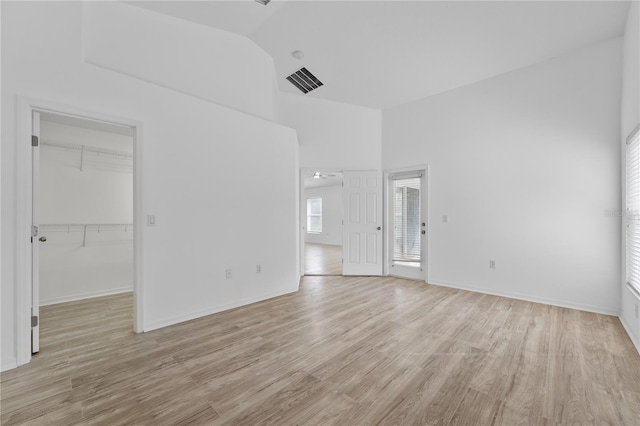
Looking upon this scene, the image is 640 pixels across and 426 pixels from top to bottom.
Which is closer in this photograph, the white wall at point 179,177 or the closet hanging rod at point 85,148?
the white wall at point 179,177

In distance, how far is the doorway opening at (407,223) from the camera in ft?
17.0

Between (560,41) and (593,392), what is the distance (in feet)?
12.9

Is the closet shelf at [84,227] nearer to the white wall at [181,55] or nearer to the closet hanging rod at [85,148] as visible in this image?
the closet hanging rod at [85,148]

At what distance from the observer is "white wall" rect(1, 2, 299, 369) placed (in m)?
2.27

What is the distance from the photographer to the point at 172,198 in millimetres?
3170

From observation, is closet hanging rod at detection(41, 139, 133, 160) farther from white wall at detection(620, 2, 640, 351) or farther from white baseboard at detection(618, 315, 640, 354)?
white baseboard at detection(618, 315, 640, 354)

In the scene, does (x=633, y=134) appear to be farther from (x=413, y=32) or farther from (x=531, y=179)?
(x=413, y=32)

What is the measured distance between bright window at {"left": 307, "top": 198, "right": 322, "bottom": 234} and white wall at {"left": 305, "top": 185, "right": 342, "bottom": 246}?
26 centimetres

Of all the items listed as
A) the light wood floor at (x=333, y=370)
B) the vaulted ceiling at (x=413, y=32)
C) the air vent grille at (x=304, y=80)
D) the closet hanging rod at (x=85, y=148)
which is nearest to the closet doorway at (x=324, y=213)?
the air vent grille at (x=304, y=80)

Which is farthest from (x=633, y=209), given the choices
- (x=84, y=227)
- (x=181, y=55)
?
(x=84, y=227)

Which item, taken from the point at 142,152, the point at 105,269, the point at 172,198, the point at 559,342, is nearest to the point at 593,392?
the point at 559,342

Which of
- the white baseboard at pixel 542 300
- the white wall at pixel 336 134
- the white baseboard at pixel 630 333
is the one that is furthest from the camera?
the white wall at pixel 336 134

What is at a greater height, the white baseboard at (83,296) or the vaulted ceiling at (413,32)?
the vaulted ceiling at (413,32)

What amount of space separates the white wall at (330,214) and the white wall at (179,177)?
285 inches
